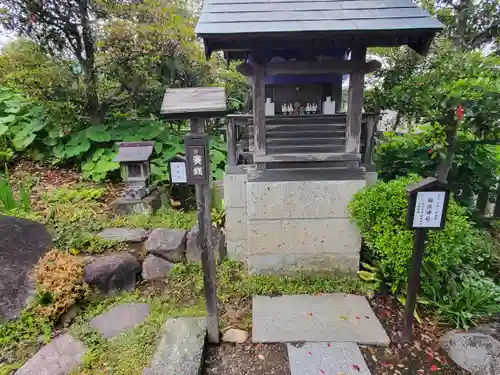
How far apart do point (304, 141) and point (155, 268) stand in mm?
2810

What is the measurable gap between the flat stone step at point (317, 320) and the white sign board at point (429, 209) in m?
1.37

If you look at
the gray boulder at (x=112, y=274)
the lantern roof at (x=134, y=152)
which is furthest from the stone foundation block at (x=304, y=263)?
the lantern roof at (x=134, y=152)

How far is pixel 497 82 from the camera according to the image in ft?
12.1

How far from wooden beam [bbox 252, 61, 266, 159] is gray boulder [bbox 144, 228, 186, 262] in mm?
1800

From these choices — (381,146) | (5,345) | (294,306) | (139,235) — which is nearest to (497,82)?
(381,146)

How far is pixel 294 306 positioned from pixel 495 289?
2.38 m

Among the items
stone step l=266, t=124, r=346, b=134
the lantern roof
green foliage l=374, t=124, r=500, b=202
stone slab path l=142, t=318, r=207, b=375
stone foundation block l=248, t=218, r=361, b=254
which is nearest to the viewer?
stone slab path l=142, t=318, r=207, b=375

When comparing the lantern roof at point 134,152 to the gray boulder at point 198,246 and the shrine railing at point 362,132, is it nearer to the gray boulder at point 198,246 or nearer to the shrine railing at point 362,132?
the gray boulder at point 198,246

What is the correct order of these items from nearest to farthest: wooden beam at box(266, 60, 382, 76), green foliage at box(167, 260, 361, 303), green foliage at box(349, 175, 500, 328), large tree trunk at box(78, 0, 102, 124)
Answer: green foliage at box(349, 175, 500, 328)
wooden beam at box(266, 60, 382, 76)
green foliage at box(167, 260, 361, 303)
large tree trunk at box(78, 0, 102, 124)

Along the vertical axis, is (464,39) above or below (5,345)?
above

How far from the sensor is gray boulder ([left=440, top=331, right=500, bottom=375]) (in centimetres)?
267

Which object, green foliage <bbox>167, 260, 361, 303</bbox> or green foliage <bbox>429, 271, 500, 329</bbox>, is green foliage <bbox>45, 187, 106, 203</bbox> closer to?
green foliage <bbox>167, 260, 361, 303</bbox>

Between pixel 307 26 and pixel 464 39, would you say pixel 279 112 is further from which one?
pixel 464 39

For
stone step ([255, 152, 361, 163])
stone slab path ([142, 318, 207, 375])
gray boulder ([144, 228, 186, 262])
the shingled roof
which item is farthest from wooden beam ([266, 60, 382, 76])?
stone slab path ([142, 318, 207, 375])
